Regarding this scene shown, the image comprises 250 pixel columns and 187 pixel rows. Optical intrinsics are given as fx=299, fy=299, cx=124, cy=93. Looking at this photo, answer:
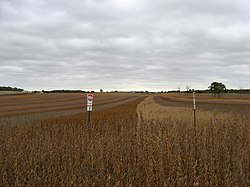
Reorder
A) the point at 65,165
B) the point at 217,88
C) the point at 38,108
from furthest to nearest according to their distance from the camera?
the point at 217,88
the point at 38,108
the point at 65,165

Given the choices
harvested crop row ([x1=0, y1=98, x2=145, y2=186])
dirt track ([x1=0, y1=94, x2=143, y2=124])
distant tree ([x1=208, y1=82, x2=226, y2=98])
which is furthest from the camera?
distant tree ([x1=208, y1=82, x2=226, y2=98])

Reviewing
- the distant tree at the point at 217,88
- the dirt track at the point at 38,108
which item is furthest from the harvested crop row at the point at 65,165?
the distant tree at the point at 217,88

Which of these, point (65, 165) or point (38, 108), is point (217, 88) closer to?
point (38, 108)

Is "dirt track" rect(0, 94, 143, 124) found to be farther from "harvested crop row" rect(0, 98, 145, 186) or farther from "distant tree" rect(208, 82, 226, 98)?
"distant tree" rect(208, 82, 226, 98)

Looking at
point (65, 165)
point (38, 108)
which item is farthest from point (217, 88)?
point (65, 165)

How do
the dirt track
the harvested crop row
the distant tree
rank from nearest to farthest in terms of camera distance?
1. the harvested crop row
2. the dirt track
3. the distant tree

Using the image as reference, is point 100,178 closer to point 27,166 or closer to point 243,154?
point 27,166

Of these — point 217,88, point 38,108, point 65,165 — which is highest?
point 217,88

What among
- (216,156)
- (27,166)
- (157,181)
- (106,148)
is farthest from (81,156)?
(216,156)

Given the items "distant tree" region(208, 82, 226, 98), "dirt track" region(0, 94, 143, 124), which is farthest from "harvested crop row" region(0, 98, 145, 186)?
"distant tree" region(208, 82, 226, 98)

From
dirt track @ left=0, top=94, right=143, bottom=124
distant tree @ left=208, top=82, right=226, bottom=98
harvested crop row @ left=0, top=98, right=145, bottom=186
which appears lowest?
dirt track @ left=0, top=94, right=143, bottom=124

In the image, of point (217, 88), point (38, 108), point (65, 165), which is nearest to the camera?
Result: point (65, 165)

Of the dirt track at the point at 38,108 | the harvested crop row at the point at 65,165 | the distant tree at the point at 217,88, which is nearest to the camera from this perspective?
the harvested crop row at the point at 65,165

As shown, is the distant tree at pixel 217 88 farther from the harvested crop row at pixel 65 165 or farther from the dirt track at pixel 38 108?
the harvested crop row at pixel 65 165
